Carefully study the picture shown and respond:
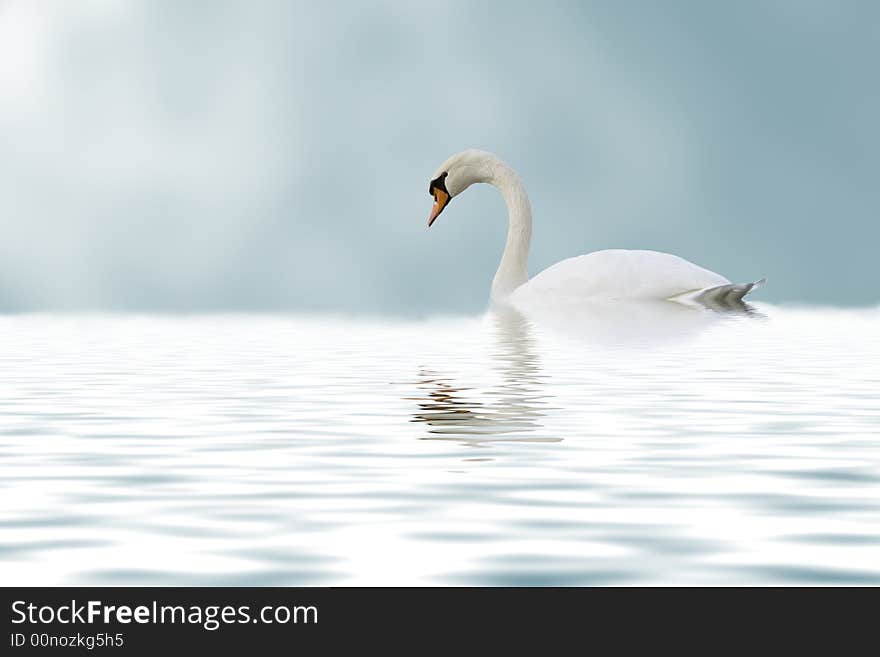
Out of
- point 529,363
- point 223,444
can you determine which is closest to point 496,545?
point 223,444

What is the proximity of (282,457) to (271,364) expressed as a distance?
651 centimetres

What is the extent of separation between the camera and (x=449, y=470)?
21.6 feet

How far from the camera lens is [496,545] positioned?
503cm

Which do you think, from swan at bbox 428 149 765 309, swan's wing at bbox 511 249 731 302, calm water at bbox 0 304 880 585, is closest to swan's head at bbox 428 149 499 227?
swan at bbox 428 149 765 309

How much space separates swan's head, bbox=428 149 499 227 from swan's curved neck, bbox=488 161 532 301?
0.20 meters

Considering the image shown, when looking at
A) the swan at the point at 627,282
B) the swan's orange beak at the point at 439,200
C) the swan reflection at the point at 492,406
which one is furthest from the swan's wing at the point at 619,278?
the swan reflection at the point at 492,406

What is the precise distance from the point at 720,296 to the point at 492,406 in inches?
492

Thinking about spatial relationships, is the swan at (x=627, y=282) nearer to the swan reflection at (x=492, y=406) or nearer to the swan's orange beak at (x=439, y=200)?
the swan's orange beak at (x=439, y=200)

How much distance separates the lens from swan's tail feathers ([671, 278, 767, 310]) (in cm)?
2022

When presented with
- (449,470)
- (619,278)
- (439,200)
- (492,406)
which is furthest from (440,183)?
(449,470)

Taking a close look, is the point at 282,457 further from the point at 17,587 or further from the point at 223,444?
the point at 17,587

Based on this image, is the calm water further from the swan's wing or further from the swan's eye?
the swan's eye

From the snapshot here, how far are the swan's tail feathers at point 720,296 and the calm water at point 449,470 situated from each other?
6.72 meters

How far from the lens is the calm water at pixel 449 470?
4.82m
